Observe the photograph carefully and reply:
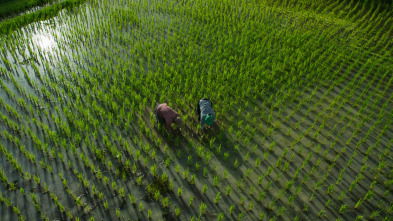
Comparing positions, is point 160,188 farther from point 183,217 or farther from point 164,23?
point 164,23

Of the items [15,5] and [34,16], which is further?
[15,5]

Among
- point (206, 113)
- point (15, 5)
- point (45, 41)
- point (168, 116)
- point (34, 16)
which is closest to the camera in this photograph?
point (168, 116)

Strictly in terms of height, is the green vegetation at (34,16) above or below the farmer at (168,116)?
above

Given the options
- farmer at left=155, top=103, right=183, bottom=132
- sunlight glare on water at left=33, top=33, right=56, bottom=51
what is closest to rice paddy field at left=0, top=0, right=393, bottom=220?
sunlight glare on water at left=33, top=33, right=56, bottom=51

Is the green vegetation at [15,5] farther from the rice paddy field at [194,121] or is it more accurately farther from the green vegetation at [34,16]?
the rice paddy field at [194,121]

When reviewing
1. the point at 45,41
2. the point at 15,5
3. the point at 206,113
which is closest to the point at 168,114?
the point at 206,113

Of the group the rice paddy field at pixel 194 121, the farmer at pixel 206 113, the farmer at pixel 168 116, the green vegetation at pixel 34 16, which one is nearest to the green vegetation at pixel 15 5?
the green vegetation at pixel 34 16

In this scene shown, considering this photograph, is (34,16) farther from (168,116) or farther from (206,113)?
(206,113)

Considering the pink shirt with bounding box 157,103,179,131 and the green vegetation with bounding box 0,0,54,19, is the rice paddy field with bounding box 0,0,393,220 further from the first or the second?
the green vegetation with bounding box 0,0,54,19

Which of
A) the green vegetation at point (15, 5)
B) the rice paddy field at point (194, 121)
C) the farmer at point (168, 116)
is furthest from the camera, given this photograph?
the green vegetation at point (15, 5)
